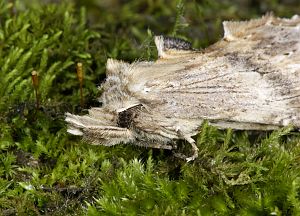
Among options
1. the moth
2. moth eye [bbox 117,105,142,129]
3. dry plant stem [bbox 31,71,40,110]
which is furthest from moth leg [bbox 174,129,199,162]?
dry plant stem [bbox 31,71,40,110]

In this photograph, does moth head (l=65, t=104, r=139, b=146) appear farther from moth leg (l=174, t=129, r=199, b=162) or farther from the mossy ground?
moth leg (l=174, t=129, r=199, b=162)

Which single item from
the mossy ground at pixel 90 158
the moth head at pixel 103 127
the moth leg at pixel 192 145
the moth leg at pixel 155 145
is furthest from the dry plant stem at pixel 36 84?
the moth leg at pixel 192 145

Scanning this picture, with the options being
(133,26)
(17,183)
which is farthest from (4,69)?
(133,26)

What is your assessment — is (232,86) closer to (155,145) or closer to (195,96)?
(195,96)

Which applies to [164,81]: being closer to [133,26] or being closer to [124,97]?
[124,97]

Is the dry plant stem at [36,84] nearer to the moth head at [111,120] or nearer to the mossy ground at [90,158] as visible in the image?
the mossy ground at [90,158]

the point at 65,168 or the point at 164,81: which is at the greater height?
the point at 164,81

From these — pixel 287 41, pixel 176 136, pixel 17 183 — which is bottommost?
A: pixel 17 183
